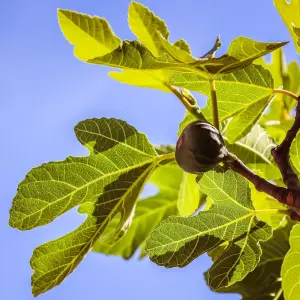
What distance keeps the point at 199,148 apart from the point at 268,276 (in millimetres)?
875

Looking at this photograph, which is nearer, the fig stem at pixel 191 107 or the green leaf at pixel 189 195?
the fig stem at pixel 191 107

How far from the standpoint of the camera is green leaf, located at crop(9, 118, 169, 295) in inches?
59.1

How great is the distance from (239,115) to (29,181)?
1.95 feet

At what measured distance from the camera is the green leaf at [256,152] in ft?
6.90

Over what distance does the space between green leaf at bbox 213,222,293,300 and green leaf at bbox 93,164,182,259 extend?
416mm

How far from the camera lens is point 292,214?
4.68 ft

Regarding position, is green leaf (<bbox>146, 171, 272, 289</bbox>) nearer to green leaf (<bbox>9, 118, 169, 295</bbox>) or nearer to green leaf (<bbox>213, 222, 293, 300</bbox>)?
green leaf (<bbox>9, 118, 169, 295</bbox>)

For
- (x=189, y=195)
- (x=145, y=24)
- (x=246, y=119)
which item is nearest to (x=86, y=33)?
(x=145, y=24)

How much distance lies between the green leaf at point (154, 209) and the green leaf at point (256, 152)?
36cm

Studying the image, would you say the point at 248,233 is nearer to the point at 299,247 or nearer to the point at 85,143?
the point at 299,247

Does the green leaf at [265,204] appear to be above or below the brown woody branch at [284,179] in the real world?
below

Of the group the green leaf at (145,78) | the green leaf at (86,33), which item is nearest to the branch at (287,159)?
the green leaf at (145,78)

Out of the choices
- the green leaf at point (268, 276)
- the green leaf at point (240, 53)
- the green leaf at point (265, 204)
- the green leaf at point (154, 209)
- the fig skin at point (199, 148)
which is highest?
the green leaf at point (240, 53)

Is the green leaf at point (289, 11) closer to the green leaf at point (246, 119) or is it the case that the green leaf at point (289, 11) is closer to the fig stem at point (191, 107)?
the green leaf at point (246, 119)
